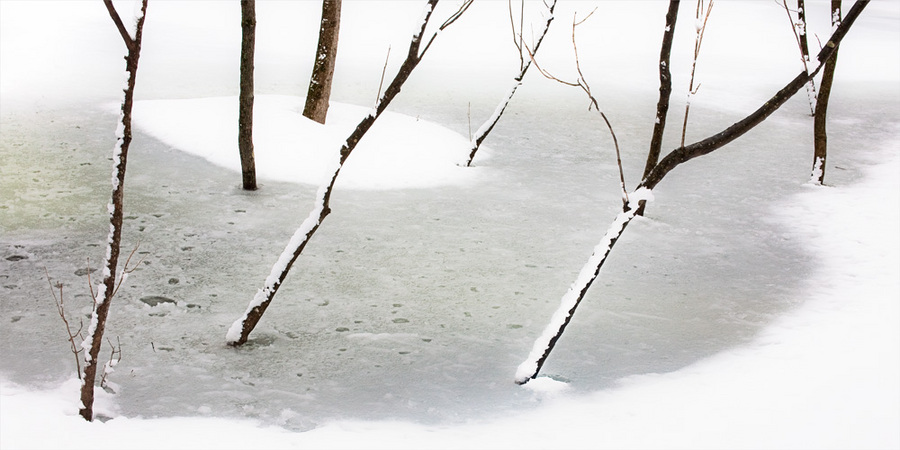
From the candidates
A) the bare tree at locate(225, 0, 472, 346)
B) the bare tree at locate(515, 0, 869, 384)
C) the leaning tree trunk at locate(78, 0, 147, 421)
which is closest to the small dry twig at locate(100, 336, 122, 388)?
the leaning tree trunk at locate(78, 0, 147, 421)

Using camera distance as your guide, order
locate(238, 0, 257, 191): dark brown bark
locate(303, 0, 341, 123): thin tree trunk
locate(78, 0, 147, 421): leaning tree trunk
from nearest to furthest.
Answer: locate(78, 0, 147, 421): leaning tree trunk, locate(238, 0, 257, 191): dark brown bark, locate(303, 0, 341, 123): thin tree trunk

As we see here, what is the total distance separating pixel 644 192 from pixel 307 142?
4.25m

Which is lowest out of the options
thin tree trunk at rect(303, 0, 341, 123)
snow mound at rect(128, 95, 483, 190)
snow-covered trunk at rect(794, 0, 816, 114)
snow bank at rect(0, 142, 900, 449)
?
snow mound at rect(128, 95, 483, 190)

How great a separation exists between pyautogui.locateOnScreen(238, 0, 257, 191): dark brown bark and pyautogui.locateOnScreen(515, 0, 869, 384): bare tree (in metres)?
3.15

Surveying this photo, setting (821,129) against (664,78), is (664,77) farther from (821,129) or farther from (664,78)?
(821,129)

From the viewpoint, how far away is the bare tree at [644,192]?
3377 millimetres

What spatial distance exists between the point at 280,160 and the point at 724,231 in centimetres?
346

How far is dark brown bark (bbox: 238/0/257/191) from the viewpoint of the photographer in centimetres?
589

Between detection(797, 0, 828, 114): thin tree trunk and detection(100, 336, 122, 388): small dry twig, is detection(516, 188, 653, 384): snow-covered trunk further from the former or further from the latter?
detection(797, 0, 828, 114): thin tree trunk

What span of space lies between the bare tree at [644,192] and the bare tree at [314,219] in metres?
1.07

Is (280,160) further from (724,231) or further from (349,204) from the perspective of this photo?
(724,231)

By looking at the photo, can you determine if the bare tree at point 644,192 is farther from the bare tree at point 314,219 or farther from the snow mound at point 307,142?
the snow mound at point 307,142

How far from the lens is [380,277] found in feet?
15.6

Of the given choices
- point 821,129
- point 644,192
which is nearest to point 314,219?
point 644,192
